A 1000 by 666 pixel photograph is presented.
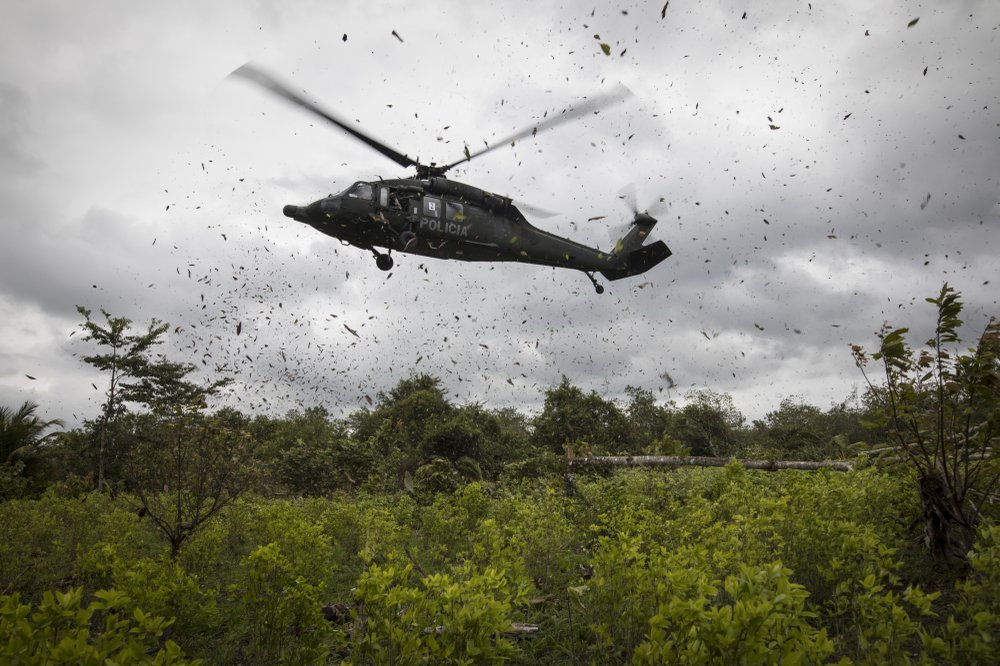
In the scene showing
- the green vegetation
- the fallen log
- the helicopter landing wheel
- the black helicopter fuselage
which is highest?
the black helicopter fuselage

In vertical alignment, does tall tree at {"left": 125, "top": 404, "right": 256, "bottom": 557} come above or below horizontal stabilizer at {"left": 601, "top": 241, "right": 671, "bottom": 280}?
below

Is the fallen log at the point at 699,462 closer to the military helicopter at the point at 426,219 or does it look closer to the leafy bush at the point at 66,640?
the military helicopter at the point at 426,219

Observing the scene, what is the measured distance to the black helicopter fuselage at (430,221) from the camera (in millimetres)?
11695

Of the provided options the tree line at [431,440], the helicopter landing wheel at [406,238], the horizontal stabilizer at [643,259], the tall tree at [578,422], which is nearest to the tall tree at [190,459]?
the tree line at [431,440]

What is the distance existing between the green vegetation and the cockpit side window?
5.47m

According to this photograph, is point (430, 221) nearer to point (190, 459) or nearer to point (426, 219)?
point (426, 219)

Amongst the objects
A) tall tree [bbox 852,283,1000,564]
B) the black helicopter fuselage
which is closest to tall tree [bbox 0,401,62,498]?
the black helicopter fuselage

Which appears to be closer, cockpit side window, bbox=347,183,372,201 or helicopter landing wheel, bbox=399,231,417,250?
cockpit side window, bbox=347,183,372,201

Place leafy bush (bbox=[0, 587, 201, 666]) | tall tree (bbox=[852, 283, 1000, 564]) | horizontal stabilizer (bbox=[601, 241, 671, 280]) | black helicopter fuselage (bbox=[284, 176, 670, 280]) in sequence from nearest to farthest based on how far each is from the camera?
leafy bush (bbox=[0, 587, 201, 666]) < tall tree (bbox=[852, 283, 1000, 564]) < black helicopter fuselage (bbox=[284, 176, 670, 280]) < horizontal stabilizer (bbox=[601, 241, 671, 280])

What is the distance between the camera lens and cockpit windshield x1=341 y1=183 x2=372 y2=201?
11766mm

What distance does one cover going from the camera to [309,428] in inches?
1037

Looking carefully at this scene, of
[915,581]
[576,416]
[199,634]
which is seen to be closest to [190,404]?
[199,634]

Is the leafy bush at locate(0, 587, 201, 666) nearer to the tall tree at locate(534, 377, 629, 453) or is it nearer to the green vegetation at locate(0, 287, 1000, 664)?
the green vegetation at locate(0, 287, 1000, 664)

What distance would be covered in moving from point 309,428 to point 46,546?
17.7 meters
